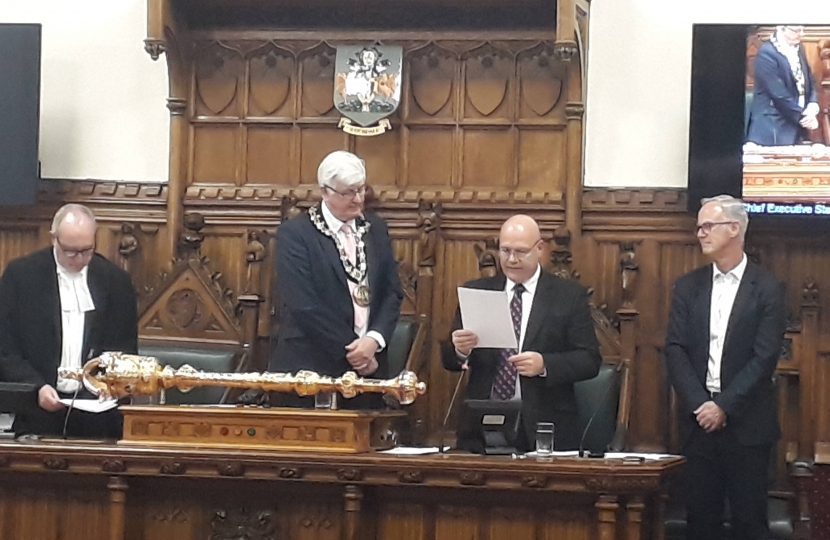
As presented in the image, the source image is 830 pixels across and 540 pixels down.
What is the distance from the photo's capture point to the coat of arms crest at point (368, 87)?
673cm

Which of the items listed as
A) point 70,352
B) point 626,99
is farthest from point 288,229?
point 626,99

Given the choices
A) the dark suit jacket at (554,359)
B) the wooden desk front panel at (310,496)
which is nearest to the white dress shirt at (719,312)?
the dark suit jacket at (554,359)

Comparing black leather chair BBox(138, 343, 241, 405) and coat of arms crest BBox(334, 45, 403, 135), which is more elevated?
coat of arms crest BBox(334, 45, 403, 135)

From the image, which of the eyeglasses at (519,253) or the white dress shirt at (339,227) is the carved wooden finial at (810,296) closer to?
the eyeglasses at (519,253)

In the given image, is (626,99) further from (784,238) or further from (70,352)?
(70,352)

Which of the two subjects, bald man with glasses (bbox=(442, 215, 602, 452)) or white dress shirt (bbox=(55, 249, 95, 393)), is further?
white dress shirt (bbox=(55, 249, 95, 393))

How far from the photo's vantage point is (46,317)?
5434 millimetres

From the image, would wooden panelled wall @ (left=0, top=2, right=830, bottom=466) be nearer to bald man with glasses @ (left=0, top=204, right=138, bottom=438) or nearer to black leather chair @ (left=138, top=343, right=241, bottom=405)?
black leather chair @ (left=138, top=343, right=241, bottom=405)

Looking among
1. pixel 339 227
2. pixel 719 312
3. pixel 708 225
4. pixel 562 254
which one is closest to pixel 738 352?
pixel 719 312

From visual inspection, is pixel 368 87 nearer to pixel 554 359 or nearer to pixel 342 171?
pixel 342 171

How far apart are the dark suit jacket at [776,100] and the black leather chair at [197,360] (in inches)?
108

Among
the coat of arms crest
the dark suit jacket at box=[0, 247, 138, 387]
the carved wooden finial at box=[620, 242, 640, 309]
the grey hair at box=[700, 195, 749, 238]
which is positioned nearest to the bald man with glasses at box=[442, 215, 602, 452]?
the grey hair at box=[700, 195, 749, 238]

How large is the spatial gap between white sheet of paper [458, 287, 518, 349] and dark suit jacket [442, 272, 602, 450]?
16cm

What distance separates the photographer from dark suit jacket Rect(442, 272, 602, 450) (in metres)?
5.02
